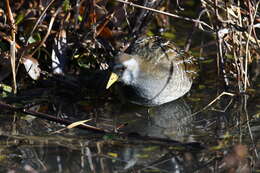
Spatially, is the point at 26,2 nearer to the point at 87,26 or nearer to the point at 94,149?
the point at 87,26

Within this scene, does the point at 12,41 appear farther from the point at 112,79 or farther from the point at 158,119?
the point at 158,119

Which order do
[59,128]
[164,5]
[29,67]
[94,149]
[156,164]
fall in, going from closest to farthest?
1. [156,164]
2. [94,149]
3. [59,128]
4. [29,67]
5. [164,5]

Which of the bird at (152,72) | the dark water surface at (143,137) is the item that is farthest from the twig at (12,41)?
the bird at (152,72)

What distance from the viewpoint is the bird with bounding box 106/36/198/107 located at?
5.07 metres

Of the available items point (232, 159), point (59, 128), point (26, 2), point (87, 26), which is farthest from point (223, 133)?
point (26, 2)

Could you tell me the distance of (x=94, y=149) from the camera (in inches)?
173

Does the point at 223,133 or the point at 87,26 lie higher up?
→ the point at 87,26

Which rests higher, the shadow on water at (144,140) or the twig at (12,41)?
the twig at (12,41)

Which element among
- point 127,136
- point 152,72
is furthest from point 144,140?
point 152,72

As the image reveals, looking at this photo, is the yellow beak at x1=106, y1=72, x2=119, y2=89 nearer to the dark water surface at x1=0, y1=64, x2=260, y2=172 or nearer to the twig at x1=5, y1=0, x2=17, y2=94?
the dark water surface at x1=0, y1=64, x2=260, y2=172

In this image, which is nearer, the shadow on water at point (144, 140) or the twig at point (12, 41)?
the shadow on water at point (144, 140)

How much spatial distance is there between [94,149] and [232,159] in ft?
3.61

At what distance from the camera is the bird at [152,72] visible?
5.07 meters

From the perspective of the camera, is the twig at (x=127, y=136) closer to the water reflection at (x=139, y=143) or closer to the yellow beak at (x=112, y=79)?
the water reflection at (x=139, y=143)
